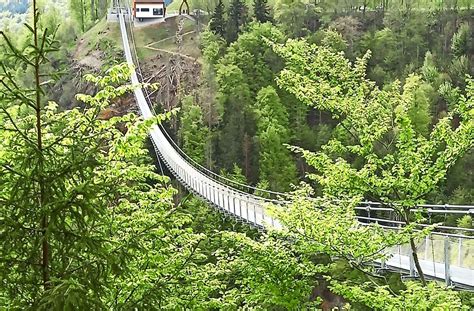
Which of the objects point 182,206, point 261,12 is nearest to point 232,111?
point 261,12

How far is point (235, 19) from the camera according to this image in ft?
116

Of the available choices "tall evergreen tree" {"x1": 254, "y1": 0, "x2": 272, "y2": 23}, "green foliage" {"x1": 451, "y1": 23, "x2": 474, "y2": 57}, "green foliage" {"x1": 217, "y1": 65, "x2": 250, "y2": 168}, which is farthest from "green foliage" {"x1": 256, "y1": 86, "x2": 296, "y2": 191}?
"green foliage" {"x1": 451, "y1": 23, "x2": 474, "y2": 57}

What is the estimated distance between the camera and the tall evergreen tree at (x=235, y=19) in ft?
114

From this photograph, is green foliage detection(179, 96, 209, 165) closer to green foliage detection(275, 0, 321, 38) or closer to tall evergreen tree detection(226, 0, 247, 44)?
tall evergreen tree detection(226, 0, 247, 44)

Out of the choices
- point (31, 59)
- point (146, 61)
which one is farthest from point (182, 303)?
point (146, 61)

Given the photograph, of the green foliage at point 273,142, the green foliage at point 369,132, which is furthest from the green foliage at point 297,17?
the green foliage at point 369,132

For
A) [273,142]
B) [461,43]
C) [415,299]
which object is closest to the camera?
[415,299]

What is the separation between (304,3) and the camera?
35.2 meters

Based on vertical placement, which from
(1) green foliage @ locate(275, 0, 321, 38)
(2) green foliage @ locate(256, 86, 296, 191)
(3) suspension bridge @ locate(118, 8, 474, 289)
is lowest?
(2) green foliage @ locate(256, 86, 296, 191)

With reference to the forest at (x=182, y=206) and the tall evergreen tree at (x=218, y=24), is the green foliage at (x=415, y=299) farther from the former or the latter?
the tall evergreen tree at (x=218, y=24)

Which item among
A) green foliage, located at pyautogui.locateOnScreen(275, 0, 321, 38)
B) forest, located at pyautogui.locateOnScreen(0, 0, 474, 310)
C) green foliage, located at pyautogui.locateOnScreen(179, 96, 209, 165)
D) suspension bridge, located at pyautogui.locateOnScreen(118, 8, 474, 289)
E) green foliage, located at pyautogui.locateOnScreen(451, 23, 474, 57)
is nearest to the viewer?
forest, located at pyautogui.locateOnScreen(0, 0, 474, 310)

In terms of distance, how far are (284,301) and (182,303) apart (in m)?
2.66

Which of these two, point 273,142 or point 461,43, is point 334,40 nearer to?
point 461,43

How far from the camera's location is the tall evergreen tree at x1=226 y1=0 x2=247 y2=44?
34.7 metres
